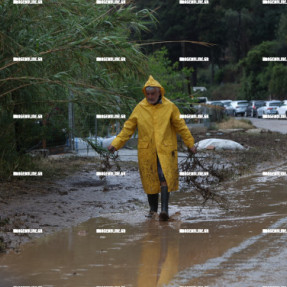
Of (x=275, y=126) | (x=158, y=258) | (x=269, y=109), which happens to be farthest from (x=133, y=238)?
(x=269, y=109)

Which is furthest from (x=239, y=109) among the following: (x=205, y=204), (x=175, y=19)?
Answer: (x=205, y=204)

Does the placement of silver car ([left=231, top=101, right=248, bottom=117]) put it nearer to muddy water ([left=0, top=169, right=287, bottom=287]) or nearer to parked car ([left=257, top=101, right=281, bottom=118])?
parked car ([left=257, top=101, right=281, bottom=118])

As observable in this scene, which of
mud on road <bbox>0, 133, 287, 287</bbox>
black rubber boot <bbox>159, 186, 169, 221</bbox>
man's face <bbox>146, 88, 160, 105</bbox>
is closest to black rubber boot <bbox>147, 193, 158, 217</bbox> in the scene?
mud on road <bbox>0, 133, 287, 287</bbox>

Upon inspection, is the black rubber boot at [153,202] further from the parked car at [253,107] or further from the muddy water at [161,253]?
the parked car at [253,107]

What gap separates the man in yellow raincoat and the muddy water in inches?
20.3

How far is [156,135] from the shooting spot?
8.84m

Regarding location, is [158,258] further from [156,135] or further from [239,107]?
[239,107]

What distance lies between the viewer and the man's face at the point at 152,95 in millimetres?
8734

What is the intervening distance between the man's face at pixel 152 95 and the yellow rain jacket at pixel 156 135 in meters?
0.06

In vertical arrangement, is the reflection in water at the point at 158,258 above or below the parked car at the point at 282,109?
above

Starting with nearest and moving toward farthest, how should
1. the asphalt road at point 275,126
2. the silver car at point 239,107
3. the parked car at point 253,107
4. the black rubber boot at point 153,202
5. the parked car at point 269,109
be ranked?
the black rubber boot at point 153,202, the asphalt road at point 275,126, the parked car at point 269,109, the parked car at point 253,107, the silver car at point 239,107

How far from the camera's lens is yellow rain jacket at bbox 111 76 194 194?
8.83 metres

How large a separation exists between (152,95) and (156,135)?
51 cm

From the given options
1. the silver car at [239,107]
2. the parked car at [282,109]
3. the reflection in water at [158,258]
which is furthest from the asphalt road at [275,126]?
the reflection in water at [158,258]
